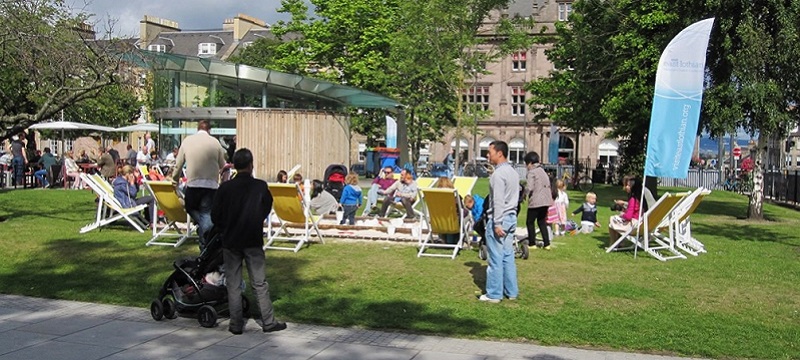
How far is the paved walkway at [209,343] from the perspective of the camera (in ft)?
21.4

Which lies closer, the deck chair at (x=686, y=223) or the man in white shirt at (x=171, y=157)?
the deck chair at (x=686, y=223)

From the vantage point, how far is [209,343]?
22.6ft

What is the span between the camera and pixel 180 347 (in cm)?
675

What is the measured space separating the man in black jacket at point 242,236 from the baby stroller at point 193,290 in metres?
0.35

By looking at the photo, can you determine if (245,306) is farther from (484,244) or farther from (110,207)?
(110,207)

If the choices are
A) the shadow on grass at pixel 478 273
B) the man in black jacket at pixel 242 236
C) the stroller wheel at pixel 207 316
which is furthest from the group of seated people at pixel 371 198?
the stroller wheel at pixel 207 316

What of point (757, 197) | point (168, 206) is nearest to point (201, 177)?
point (168, 206)

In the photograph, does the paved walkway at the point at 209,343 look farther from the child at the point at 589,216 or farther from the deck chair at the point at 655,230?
the child at the point at 589,216

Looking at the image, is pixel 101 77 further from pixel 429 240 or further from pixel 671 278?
pixel 671 278

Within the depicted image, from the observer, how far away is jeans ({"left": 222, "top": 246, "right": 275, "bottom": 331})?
7.25 m

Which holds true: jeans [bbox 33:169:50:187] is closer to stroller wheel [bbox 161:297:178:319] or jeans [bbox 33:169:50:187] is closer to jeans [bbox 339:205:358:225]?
jeans [bbox 339:205:358:225]

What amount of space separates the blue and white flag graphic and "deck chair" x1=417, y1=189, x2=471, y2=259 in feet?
11.1

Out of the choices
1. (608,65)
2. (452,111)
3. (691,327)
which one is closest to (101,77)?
(691,327)

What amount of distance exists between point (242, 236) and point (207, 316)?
835 mm
